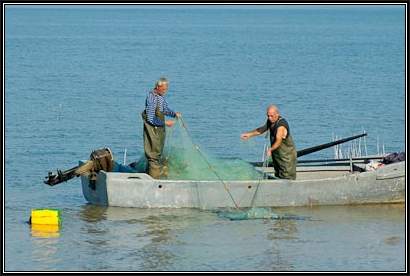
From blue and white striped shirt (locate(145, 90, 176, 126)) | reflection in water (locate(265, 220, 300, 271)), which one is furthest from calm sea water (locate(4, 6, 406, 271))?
blue and white striped shirt (locate(145, 90, 176, 126))

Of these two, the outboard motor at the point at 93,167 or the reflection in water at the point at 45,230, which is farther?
the outboard motor at the point at 93,167

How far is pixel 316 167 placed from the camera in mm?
18688

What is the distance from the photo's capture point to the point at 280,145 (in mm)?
17375

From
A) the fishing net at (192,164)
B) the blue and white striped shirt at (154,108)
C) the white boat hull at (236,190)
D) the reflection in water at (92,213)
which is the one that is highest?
the blue and white striped shirt at (154,108)

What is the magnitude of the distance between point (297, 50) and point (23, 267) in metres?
44.4

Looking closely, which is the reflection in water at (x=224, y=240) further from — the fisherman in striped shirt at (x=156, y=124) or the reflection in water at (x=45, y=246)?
the fisherman in striped shirt at (x=156, y=124)

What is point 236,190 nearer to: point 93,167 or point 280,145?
point 280,145

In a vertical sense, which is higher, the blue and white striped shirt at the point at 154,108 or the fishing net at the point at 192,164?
the blue and white striped shirt at the point at 154,108

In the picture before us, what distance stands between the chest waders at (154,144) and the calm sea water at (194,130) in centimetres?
61

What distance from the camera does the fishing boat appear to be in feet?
56.6

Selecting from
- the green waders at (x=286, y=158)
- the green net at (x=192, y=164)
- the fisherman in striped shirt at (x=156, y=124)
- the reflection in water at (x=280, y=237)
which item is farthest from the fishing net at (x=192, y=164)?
the reflection in water at (x=280, y=237)

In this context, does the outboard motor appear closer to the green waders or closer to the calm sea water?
the calm sea water

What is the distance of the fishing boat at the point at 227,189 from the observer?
17.2 metres

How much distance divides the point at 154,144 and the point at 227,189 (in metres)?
1.14
